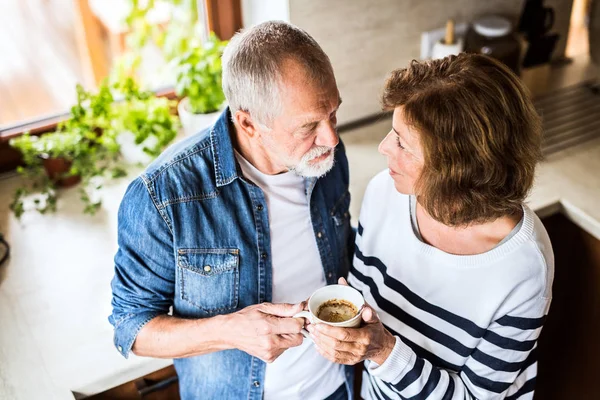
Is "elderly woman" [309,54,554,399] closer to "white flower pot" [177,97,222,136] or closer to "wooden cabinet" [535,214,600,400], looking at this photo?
"wooden cabinet" [535,214,600,400]

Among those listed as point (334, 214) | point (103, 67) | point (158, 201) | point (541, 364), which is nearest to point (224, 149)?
point (158, 201)

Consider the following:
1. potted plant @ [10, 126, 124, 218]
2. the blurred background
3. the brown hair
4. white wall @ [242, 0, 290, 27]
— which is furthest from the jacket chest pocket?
white wall @ [242, 0, 290, 27]

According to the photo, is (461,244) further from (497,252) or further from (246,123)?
(246,123)

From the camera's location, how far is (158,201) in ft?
3.67

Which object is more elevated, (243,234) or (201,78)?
(201,78)

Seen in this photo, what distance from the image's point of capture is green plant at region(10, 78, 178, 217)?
64.2 inches

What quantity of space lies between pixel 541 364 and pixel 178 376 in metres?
1.14

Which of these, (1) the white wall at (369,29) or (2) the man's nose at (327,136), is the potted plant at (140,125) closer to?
(1) the white wall at (369,29)

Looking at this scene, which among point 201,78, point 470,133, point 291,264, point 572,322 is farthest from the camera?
point 572,322

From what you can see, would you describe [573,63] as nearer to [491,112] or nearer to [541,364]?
[541,364]

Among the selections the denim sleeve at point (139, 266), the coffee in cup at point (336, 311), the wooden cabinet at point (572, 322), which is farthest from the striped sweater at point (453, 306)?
the wooden cabinet at point (572, 322)

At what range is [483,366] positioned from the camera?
44.0 inches

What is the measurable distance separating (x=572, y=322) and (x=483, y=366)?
31.3 inches

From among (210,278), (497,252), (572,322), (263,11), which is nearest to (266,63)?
(210,278)
